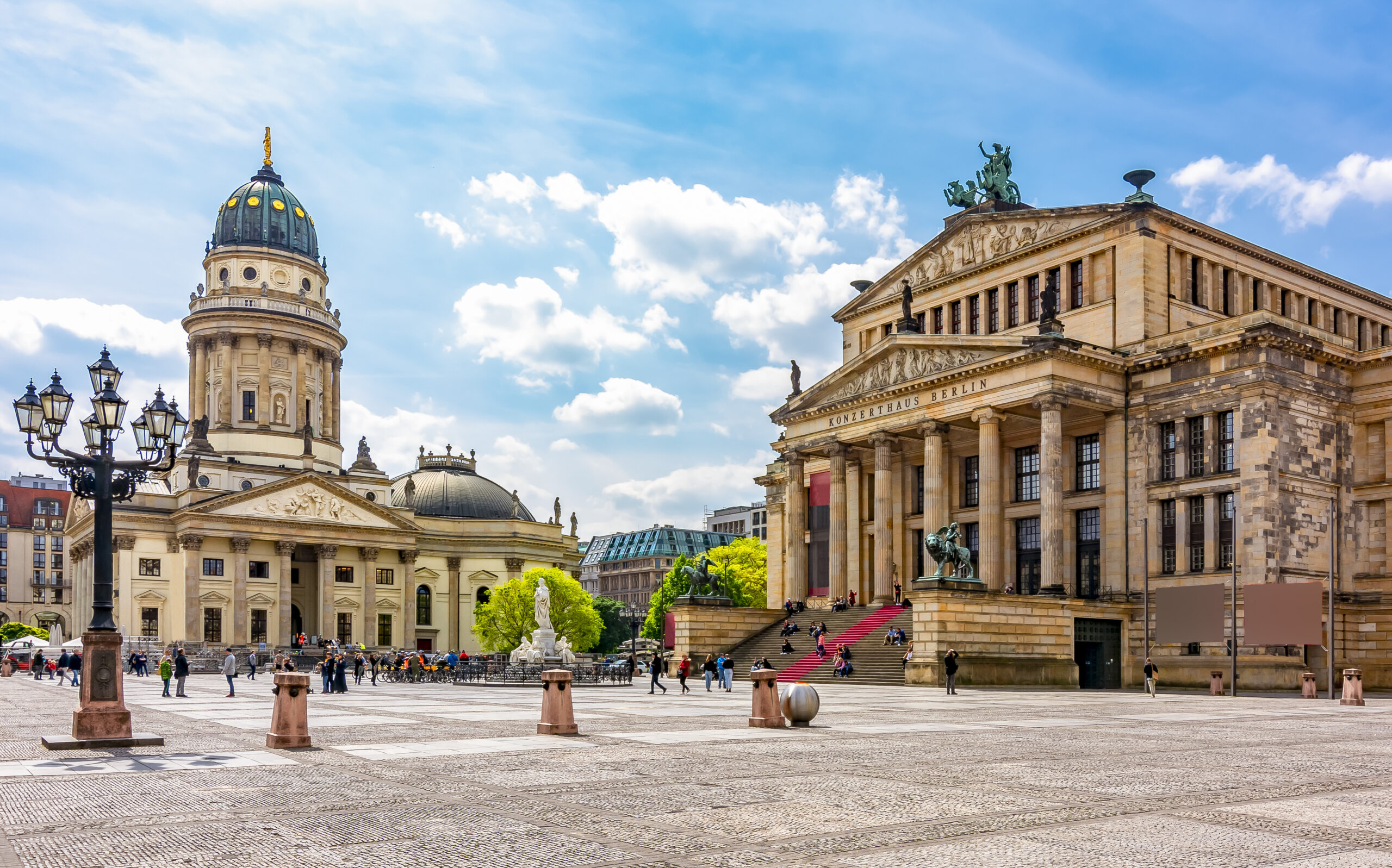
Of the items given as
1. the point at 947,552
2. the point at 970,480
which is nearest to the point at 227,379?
the point at 970,480

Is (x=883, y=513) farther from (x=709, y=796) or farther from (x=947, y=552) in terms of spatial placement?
(x=709, y=796)

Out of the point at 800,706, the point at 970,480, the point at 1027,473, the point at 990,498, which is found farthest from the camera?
the point at 970,480

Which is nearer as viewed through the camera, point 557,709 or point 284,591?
point 557,709

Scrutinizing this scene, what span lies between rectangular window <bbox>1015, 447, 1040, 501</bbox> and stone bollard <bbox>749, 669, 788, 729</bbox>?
1448 inches

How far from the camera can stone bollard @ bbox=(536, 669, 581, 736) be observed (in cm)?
2247

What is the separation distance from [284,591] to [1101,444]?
67898 millimetres

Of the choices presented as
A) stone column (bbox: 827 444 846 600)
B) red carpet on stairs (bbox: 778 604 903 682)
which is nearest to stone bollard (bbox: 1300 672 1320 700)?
red carpet on stairs (bbox: 778 604 903 682)

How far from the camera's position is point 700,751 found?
63.9 ft

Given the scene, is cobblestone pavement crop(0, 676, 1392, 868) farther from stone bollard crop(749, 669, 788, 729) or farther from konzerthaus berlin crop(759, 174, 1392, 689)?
konzerthaus berlin crop(759, 174, 1392, 689)

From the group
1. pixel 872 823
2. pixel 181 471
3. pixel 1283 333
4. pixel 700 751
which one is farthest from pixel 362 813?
pixel 181 471

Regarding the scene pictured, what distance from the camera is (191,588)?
93.1m

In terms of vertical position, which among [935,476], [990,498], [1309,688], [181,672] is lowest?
[1309,688]

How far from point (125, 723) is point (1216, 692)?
3728 cm

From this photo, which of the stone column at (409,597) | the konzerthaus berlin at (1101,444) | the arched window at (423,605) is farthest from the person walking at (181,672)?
the arched window at (423,605)
